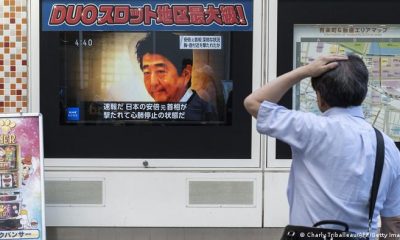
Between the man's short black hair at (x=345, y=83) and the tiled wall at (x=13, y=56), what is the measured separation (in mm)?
3751

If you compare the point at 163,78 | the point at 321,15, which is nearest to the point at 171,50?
the point at 163,78

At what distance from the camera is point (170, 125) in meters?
5.27

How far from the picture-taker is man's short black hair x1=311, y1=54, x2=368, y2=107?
2.09 m

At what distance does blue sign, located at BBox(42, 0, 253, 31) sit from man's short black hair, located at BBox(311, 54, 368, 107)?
317 centimetres

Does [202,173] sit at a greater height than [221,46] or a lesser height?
lesser

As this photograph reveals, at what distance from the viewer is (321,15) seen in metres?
5.25

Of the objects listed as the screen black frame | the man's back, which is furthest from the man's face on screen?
the man's back

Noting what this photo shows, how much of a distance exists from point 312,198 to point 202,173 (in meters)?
3.18

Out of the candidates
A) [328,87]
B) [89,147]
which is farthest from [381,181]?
[89,147]

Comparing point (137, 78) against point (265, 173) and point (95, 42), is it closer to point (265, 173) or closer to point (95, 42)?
point (95, 42)

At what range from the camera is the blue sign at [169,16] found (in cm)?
521

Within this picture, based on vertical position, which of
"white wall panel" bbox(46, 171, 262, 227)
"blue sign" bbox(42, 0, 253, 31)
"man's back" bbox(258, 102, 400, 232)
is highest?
"blue sign" bbox(42, 0, 253, 31)

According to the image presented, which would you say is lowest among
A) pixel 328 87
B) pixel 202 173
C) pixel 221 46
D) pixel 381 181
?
pixel 202 173

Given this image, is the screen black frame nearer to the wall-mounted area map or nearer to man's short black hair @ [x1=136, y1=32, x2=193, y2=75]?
the wall-mounted area map
